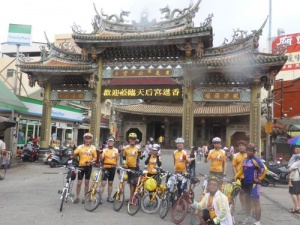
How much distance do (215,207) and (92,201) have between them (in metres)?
3.70

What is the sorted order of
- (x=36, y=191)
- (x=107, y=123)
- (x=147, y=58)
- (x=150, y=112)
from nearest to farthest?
(x=36, y=191) < (x=147, y=58) < (x=150, y=112) < (x=107, y=123)

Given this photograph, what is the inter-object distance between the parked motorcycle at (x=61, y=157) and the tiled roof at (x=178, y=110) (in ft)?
51.0

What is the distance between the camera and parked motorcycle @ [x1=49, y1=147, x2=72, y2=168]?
56.4 feet

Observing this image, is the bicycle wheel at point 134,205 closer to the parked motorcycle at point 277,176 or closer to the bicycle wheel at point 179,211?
the bicycle wheel at point 179,211

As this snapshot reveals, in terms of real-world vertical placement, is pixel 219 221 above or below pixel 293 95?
below

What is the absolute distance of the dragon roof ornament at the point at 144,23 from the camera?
16359 millimetres

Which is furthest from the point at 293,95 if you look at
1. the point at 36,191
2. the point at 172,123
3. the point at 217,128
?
the point at 36,191

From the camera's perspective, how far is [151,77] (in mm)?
16172

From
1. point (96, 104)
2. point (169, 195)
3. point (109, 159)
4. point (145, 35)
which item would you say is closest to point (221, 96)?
point (145, 35)

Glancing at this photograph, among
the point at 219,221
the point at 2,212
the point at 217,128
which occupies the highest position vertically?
the point at 217,128

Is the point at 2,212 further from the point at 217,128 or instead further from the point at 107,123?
the point at 107,123

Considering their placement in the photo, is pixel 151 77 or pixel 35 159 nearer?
pixel 151 77

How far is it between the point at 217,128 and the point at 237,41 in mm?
19646

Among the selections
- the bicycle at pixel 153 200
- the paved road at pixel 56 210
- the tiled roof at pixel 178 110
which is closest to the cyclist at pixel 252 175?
the paved road at pixel 56 210
